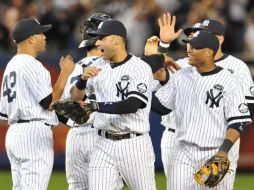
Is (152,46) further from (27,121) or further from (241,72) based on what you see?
(27,121)

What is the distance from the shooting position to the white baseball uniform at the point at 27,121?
9883 millimetres

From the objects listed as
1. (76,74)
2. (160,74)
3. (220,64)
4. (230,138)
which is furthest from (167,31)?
(230,138)

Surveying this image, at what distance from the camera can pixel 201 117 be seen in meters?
9.46

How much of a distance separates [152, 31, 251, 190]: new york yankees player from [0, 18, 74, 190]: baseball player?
138 centimetres

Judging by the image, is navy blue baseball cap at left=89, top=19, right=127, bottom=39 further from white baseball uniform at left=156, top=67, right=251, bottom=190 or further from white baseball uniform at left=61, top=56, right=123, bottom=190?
white baseball uniform at left=61, top=56, right=123, bottom=190

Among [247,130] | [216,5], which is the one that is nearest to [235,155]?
[247,130]

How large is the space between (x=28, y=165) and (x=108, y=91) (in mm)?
1212

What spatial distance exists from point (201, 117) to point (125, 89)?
32.8 inches

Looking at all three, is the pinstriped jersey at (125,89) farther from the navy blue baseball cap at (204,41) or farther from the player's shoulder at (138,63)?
the navy blue baseball cap at (204,41)

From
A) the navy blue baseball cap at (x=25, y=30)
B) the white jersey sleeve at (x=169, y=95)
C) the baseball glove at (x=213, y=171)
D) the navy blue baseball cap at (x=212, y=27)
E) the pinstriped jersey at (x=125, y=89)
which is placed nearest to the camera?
the baseball glove at (x=213, y=171)

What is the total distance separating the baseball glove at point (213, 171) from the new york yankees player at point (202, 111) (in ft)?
0.84

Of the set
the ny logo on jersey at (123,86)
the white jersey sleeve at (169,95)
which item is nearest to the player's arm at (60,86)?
the ny logo on jersey at (123,86)

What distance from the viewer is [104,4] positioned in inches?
745

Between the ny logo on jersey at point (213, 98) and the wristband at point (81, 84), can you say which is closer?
the ny logo on jersey at point (213, 98)
